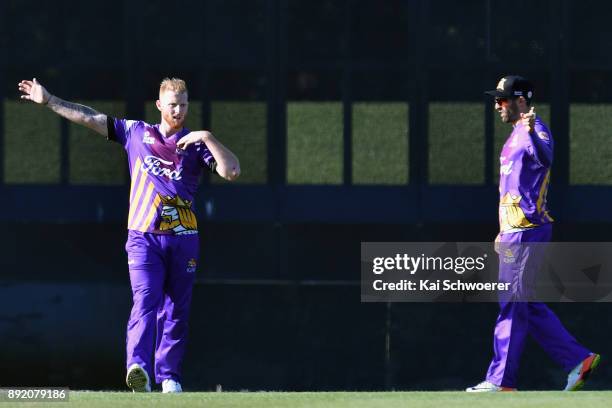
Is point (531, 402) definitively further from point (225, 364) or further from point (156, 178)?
point (225, 364)

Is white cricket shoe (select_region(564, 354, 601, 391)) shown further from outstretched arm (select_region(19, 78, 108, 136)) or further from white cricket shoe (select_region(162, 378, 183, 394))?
outstretched arm (select_region(19, 78, 108, 136))

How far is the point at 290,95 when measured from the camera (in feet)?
42.5

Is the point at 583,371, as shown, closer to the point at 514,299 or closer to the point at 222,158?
the point at 514,299

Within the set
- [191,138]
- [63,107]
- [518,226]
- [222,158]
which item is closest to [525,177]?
[518,226]

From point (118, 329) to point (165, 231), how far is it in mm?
2965

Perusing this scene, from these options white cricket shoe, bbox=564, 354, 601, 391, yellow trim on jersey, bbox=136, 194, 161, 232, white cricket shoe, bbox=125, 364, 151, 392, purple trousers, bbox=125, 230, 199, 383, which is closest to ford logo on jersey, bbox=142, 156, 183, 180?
yellow trim on jersey, bbox=136, 194, 161, 232

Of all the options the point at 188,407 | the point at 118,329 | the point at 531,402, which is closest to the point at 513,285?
the point at 531,402

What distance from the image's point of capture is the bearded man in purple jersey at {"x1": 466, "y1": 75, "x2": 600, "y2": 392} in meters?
10.5

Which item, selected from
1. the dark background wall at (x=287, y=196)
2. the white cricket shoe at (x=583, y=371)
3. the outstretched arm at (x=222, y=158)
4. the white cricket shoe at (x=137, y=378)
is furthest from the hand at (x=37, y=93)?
the white cricket shoe at (x=583, y=371)

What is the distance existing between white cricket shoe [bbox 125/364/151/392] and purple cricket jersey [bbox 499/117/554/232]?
7.34 feet

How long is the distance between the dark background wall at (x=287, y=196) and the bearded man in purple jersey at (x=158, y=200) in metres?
2.67

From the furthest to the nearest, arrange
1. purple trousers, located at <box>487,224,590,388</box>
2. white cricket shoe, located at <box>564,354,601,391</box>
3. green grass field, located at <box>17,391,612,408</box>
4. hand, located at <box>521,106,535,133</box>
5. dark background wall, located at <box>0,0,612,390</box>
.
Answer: dark background wall, located at <box>0,0,612,390</box>
white cricket shoe, located at <box>564,354,601,391</box>
purple trousers, located at <box>487,224,590,388</box>
hand, located at <box>521,106,535,133</box>
green grass field, located at <box>17,391,612,408</box>

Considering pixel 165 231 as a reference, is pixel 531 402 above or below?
below

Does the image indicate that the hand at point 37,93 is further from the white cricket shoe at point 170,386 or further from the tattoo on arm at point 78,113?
the white cricket shoe at point 170,386
